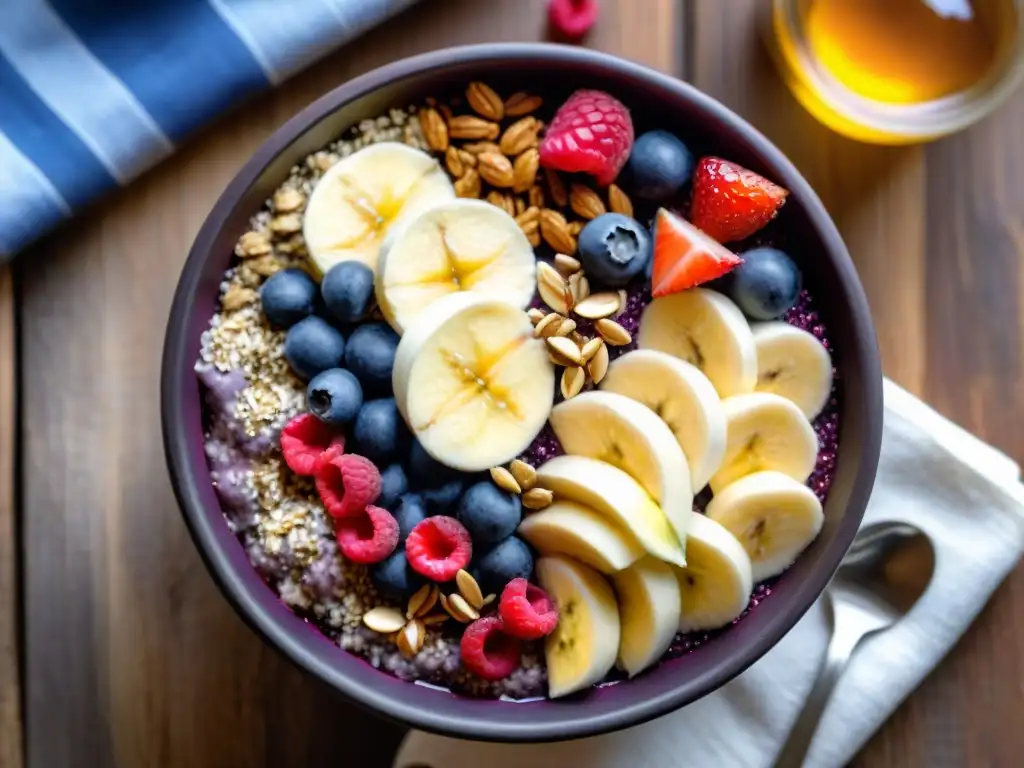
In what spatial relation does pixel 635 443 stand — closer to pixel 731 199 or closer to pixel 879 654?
pixel 731 199

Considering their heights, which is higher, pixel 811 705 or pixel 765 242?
pixel 765 242

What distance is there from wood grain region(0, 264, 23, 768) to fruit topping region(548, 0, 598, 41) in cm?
56

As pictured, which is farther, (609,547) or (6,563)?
(6,563)

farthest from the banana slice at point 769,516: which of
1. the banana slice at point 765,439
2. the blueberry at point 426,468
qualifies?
the blueberry at point 426,468

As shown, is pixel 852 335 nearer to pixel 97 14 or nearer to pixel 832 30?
pixel 832 30

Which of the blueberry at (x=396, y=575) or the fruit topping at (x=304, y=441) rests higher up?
the fruit topping at (x=304, y=441)

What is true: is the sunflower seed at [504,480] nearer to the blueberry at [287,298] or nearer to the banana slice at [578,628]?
the banana slice at [578,628]

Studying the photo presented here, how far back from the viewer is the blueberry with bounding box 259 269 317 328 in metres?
0.90

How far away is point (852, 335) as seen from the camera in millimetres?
891

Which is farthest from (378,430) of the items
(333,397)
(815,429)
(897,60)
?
(897,60)

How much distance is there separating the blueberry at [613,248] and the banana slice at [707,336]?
1.7 inches

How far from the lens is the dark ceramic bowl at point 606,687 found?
0.86 m

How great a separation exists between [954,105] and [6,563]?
0.97 m

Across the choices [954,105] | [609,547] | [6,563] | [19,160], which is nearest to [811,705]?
[609,547]
